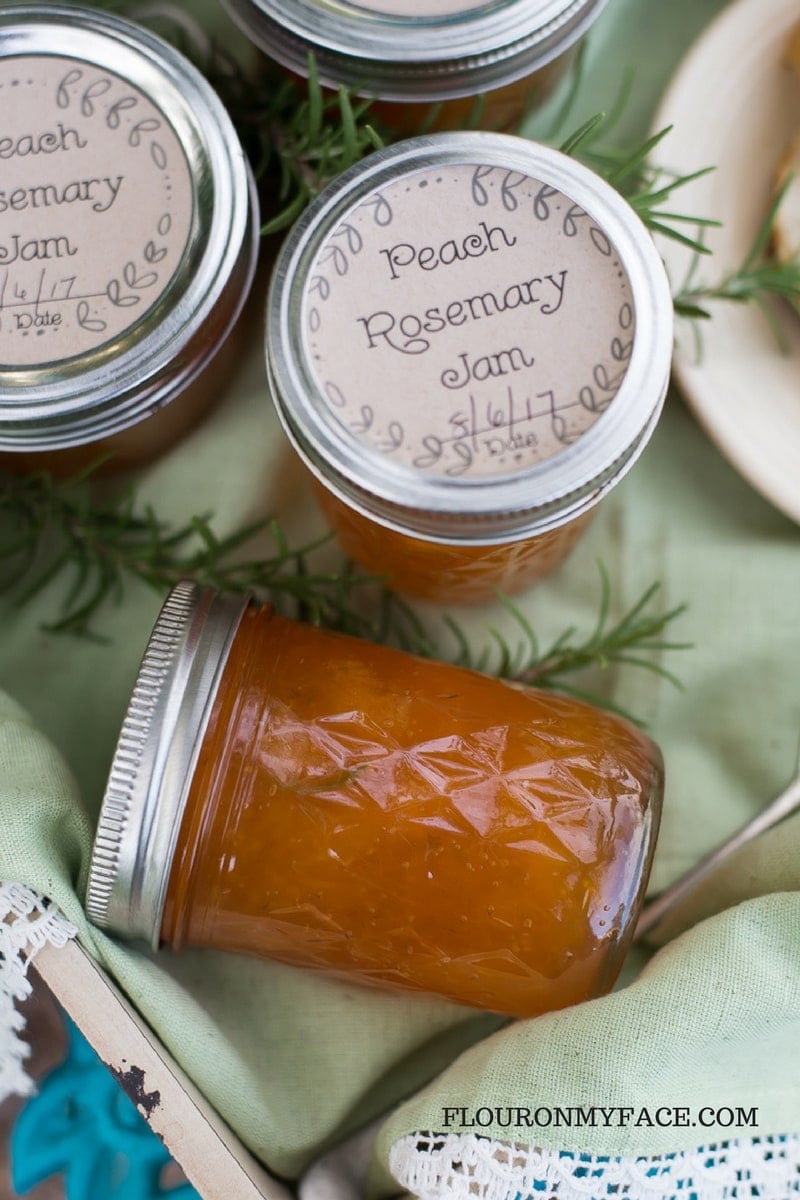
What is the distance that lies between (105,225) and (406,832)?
45 cm

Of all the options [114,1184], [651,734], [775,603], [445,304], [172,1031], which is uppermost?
[445,304]

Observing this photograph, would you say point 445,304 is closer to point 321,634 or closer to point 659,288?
point 659,288

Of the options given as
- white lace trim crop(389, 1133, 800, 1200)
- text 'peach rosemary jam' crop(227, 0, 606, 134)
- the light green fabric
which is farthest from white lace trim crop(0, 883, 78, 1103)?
text 'peach rosemary jam' crop(227, 0, 606, 134)

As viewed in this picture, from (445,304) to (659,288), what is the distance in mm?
131

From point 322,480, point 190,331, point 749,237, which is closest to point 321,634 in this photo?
point 322,480

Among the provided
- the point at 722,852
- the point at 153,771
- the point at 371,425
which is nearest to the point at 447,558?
the point at 371,425

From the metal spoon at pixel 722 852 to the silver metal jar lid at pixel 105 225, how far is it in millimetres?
530

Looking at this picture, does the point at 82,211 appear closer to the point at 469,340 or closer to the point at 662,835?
the point at 469,340

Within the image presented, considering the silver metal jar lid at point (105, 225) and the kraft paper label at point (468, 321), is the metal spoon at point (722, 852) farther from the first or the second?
the silver metal jar lid at point (105, 225)

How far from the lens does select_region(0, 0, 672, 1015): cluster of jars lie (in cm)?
65

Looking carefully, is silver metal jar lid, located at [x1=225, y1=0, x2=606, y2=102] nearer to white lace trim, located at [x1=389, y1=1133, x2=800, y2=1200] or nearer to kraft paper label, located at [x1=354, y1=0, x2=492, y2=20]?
kraft paper label, located at [x1=354, y1=0, x2=492, y2=20]

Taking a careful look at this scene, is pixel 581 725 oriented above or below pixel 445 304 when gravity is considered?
below

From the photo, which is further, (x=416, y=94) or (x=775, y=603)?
(x=775, y=603)

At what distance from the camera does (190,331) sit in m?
0.72
